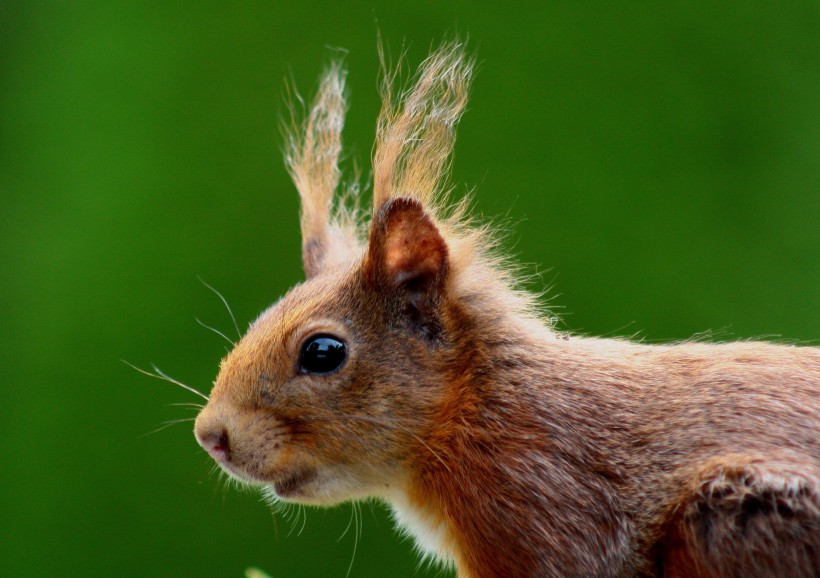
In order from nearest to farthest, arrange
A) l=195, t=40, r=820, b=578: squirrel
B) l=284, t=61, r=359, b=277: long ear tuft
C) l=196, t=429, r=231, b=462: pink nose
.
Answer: l=195, t=40, r=820, b=578: squirrel
l=196, t=429, r=231, b=462: pink nose
l=284, t=61, r=359, b=277: long ear tuft

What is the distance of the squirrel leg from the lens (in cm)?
162

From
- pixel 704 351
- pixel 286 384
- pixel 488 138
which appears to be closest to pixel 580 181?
pixel 488 138

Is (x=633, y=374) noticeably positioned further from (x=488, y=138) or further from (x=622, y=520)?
(x=488, y=138)

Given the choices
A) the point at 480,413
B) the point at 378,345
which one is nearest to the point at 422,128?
the point at 378,345

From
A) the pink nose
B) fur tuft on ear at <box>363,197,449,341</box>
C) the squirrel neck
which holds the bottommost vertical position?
the pink nose

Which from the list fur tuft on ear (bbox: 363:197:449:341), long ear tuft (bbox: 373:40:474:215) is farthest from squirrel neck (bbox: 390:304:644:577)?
long ear tuft (bbox: 373:40:474:215)

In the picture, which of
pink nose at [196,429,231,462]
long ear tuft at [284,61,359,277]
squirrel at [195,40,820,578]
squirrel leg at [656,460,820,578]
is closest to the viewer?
squirrel leg at [656,460,820,578]

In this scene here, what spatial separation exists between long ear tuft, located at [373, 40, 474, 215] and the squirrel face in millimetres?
150

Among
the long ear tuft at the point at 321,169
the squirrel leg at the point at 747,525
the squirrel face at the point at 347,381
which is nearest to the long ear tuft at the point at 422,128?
the squirrel face at the point at 347,381

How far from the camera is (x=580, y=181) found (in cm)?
416

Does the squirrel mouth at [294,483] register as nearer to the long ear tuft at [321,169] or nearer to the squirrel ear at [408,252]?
the squirrel ear at [408,252]

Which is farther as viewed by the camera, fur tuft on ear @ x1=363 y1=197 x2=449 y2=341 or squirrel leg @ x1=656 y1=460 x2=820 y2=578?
fur tuft on ear @ x1=363 y1=197 x2=449 y2=341

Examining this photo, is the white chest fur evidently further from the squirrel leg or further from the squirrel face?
the squirrel leg

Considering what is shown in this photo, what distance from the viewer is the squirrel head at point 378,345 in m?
1.95
